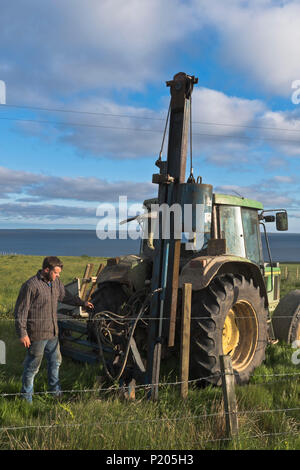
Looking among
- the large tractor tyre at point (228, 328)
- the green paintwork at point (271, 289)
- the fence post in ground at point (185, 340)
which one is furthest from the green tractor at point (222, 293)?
the green paintwork at point (271, 289)

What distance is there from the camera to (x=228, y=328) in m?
5.78

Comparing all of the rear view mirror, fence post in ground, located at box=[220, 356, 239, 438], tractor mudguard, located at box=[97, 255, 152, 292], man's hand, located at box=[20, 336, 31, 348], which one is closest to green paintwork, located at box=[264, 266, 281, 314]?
the rear view mirror

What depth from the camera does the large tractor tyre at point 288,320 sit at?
6.88 meters

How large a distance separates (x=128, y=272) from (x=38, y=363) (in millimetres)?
1673

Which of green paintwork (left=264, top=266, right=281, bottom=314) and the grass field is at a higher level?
green paintwork (left=264, top=266, right=281, bottom=314)

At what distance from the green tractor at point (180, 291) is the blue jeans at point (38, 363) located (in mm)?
595

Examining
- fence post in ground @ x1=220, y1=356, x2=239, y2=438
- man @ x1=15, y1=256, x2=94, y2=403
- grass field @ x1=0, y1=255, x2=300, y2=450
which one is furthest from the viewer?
man @ x1=15, y1=256, x2=94, y2=403

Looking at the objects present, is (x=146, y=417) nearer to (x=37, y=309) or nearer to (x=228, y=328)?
(x=37, y=309)

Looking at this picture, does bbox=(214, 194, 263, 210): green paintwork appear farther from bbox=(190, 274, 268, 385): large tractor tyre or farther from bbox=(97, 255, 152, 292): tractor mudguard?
bbox=(97, 255, 152, 292): tractor mudguard

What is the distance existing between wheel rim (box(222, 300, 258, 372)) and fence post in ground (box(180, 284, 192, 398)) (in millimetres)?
1248

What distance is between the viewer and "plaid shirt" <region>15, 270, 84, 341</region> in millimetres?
4680

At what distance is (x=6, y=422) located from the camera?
3941mm
